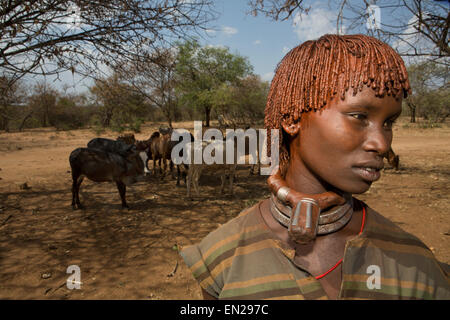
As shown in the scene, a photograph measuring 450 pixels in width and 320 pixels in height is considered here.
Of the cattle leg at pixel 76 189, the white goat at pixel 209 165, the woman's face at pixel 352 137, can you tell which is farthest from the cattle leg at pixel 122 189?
the woman's face at pixel 352 137

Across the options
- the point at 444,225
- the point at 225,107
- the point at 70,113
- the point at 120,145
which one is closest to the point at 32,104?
the point at 70,113

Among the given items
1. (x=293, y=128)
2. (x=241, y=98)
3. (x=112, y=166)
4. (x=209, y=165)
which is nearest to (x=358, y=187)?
(x=293, y=128)

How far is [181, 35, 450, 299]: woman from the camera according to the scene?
935 millimetres

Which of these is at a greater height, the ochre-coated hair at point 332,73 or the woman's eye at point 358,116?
the ochre-coated hair at point 332,73

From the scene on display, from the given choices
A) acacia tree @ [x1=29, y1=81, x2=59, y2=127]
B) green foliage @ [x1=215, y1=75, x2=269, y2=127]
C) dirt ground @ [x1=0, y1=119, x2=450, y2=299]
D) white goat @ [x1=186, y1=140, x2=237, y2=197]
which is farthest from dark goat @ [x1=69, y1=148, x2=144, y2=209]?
acacia tree @ [x1=29, y1=81, x2=59, y2=127]

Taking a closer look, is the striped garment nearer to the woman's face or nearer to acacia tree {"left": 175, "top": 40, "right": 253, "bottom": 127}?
the woman's face

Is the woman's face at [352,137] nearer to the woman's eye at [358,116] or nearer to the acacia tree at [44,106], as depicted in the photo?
the woman's eye at [358,116]

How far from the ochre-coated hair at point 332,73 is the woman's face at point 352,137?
1.3 inches

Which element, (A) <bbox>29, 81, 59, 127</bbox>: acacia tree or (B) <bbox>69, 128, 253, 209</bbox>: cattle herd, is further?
(A) <bbox>29, 81, 59, 127</bbox>: acacia tree

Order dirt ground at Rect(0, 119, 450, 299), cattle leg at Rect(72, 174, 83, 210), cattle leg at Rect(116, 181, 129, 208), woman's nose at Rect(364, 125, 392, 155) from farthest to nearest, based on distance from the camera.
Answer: cattle leg at Rect(116, 181, 129, 208) → cattle leg at Rect(72, 174, 83, 210) → dirt ground at Rect(0, 119, 450, 299) → woman's nose at Rect(364, 125, 392, 155)

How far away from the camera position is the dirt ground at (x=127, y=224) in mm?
3980

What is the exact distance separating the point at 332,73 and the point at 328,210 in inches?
20.5

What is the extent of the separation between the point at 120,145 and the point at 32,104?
28148 mm

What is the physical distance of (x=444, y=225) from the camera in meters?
5.68
